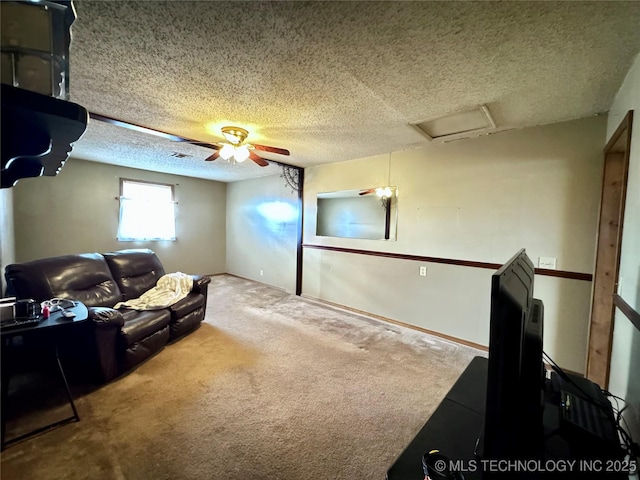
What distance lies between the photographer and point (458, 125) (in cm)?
270

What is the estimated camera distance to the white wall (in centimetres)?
128

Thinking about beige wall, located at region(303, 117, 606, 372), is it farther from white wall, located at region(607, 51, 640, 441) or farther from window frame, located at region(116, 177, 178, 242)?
window frame, located at region(116, 177, 178, 242)

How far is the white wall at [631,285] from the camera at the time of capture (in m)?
1.28

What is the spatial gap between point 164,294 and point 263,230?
2.88 meters

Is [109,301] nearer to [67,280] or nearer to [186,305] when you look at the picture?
[67,280]

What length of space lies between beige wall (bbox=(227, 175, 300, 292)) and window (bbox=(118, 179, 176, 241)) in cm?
135

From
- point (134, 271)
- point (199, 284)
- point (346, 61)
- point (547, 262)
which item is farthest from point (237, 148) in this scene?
point (547, 262)

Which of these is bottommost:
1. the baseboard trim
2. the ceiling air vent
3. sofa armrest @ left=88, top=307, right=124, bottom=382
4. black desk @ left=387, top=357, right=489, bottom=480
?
the baseboard trim

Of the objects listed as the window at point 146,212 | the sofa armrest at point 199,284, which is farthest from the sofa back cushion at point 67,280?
the window at point 146,212

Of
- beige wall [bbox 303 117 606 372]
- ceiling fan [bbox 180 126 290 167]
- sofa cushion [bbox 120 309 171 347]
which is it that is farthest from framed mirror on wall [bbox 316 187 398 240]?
sofa cushion [bbox 120 309 171 347]

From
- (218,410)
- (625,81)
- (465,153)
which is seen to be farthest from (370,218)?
(218,410)

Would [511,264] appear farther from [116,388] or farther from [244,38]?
[116,388]

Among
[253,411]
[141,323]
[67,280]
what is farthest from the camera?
[67,280]

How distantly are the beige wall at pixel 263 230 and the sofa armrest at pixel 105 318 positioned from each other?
314 centimetres
